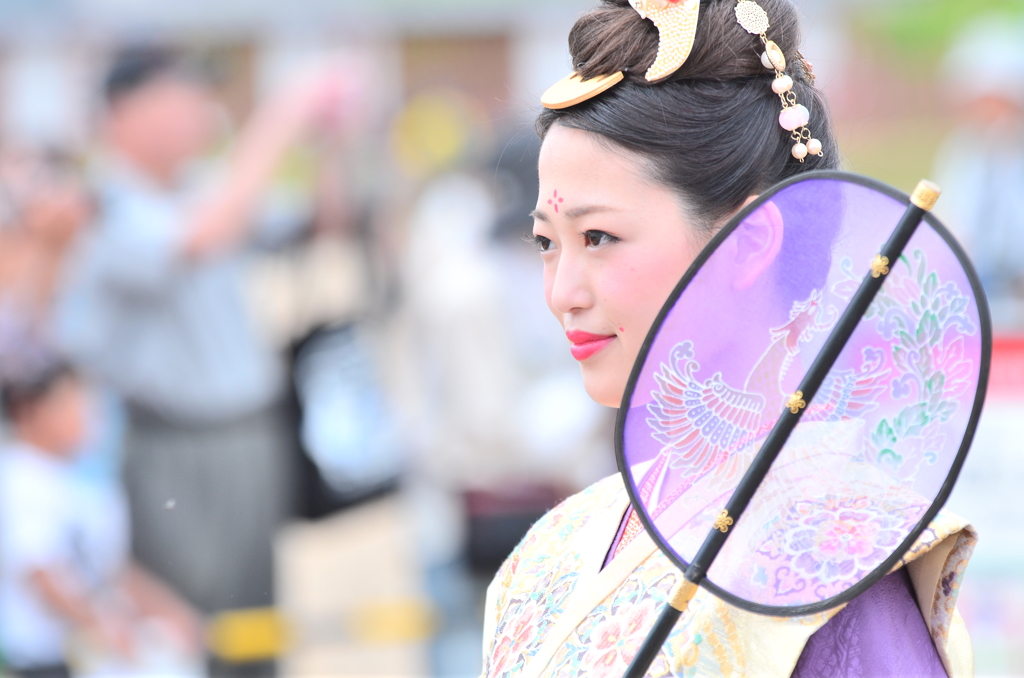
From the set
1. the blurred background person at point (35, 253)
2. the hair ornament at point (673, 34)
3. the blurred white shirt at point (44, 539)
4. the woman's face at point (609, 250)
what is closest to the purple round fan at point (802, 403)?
the woman's face at point (609, 250)

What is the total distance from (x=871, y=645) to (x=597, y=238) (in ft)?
1.61

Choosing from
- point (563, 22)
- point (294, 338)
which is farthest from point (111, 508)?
point (563, 22)

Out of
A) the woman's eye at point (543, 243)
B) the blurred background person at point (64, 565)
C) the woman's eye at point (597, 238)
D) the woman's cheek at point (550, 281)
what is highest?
the woman's eye at point (597, 238)

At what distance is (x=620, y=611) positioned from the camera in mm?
1293

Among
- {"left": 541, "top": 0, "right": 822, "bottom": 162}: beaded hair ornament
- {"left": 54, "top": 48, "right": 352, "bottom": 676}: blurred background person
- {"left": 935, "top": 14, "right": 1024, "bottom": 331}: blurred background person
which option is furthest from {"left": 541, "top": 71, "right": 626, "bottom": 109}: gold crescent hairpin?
{"left": 935, "top": 14, "right": 1024, "bottom": 331}: blurred background person

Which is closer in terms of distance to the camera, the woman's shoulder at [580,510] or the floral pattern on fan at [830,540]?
the floral pattern on fan at [830,540]

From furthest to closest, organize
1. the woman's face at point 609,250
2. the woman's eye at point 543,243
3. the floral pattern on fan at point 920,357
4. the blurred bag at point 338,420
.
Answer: the blurred bag at point 338,420, the woman's eye at point 543,243, the woman's face at point 609,250, the floral pattern on fan at point 920,357

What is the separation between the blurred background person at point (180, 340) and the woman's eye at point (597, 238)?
2.34m

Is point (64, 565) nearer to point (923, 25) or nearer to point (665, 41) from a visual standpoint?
point (665, 41)

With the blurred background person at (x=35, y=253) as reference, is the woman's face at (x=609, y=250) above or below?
above

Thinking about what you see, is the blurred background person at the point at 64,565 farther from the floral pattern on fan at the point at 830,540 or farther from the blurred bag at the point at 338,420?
the floral pattern on fan at the point at 830,540

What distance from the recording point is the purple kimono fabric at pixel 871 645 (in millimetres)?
1146

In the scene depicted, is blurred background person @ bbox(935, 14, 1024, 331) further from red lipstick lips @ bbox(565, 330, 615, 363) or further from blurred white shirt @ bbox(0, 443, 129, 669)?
red lipstick lips @ bbox(565, 330, 615, 363)

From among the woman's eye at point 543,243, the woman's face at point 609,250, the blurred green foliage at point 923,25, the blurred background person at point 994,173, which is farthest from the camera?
the blurred green foliage at point 923,25
